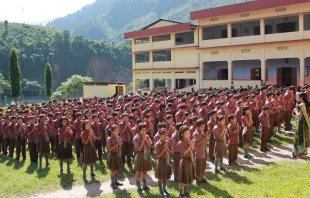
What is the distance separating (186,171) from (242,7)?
21620 millimetres

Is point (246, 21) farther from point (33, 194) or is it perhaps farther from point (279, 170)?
point (33, 194)

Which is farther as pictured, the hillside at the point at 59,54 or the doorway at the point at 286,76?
the hillside at the point at 59,54

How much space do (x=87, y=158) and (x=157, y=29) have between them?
26517 mm

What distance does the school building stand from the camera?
2458cm

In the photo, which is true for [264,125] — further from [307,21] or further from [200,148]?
[307,21]

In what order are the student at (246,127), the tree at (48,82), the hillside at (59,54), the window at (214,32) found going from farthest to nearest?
1. the hillside at (59,54)
2. the tree at (48,82)
3. the window at (214,32)
4. the student at (246,127)

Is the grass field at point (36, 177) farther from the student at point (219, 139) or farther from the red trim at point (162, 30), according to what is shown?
the red trim at point (162, 30)

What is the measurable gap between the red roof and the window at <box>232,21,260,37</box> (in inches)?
57.2

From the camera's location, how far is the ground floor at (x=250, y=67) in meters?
24.8

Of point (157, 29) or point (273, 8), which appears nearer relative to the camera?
point (273, 8)

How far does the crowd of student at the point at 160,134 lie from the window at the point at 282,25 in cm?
1091

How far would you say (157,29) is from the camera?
34562 mm

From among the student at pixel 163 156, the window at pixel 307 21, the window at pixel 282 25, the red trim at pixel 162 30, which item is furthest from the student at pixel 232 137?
the red trim at pixel 162 30

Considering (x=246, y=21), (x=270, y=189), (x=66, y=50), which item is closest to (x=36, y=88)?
(x=66, y=50)
